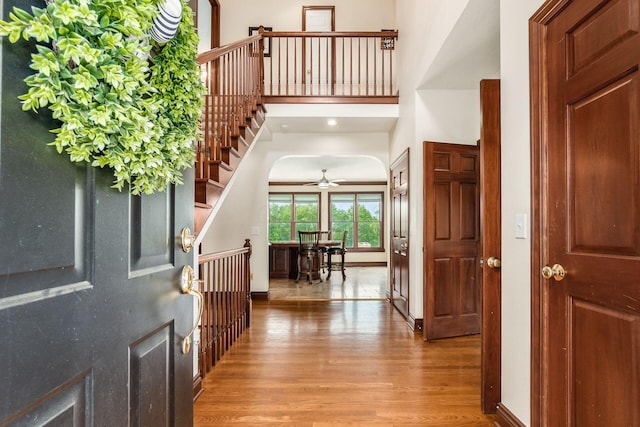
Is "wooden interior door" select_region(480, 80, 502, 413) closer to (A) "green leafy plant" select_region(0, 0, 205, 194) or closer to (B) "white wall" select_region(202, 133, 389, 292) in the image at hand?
(A) "green leafy plant" select_region(0, 0, 205, 194)

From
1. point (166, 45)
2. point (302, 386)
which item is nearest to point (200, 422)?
point (302, 386)

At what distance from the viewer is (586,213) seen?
1.32 m

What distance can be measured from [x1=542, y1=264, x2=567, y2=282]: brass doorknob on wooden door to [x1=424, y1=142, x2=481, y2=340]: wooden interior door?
194 cm

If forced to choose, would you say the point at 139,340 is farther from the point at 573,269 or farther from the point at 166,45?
the point at 573,269

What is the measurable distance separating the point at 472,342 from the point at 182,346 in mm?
3089

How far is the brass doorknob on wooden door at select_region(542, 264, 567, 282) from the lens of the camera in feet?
4.66

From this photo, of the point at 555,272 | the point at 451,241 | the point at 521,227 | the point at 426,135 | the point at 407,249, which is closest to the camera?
the point at 555,272

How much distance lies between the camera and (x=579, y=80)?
1.34 m

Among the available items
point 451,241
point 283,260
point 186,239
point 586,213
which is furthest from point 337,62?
point 186,239

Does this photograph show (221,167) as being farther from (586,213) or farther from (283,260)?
(283,260)

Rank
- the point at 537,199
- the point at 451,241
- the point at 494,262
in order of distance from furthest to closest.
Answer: the point at 451,241, the point at 494,262, the point at 537,199

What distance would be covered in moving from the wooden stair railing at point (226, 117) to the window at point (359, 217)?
6338 mm

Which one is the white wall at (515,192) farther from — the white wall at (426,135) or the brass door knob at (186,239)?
the brass door knob at (186,239)

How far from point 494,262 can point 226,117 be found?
9.12 ft
